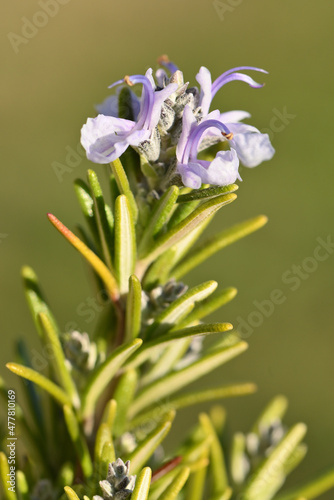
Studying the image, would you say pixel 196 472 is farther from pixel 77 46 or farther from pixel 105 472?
pixel 77 46

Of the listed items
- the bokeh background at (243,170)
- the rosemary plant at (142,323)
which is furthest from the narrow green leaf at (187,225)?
the bokeh background at (243,170)

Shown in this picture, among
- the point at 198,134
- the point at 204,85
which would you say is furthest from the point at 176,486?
the point at 204,85

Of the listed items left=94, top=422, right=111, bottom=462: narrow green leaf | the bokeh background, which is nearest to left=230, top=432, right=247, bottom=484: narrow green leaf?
left=94, top=422, right=111, bottom=462: narrow green leaf

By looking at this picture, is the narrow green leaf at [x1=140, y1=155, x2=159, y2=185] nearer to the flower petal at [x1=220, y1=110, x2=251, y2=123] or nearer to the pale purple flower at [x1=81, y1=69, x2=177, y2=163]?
the pale purple flower at [x1=81, y1=69, x2=177, y2=163]

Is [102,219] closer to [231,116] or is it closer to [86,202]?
[86,202]

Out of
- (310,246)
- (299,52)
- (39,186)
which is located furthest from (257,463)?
(299,52)

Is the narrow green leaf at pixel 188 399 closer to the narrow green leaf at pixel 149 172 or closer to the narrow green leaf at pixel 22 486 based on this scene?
the narrow green leaf at pixel 22 486
